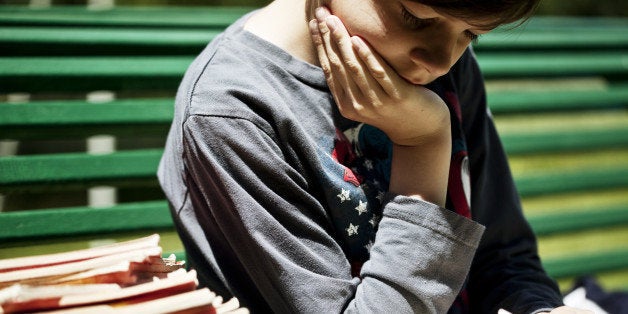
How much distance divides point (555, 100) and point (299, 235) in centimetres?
208

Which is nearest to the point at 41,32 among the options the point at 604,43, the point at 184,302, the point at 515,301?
the point at 184,302

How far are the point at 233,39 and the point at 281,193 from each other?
1.33 feet

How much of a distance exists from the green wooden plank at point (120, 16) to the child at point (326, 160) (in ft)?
3.11

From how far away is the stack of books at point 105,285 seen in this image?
1.22 m

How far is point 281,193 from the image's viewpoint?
1.68m

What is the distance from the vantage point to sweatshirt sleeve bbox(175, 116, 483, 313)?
1611 millimetres

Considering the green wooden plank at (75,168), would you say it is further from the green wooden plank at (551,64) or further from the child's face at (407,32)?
the green wooden plank at (551,64)

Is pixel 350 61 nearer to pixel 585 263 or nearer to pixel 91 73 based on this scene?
pixel 91 73

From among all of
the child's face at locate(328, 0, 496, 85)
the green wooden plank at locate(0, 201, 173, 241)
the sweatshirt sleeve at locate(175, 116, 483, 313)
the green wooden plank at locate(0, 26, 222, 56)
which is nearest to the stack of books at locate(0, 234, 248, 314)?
the sweatshirt sleeve at locate(175, 116, 483, 313)

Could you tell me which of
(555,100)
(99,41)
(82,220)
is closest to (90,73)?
(99,41)

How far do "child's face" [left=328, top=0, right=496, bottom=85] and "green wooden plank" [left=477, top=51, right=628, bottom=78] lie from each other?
1631mm

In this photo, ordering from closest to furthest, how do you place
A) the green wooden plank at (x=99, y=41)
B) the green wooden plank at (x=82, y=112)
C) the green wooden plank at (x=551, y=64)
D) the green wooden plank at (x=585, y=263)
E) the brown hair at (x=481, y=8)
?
the brown hair at (x=481, y=8), the green wooden plank at (x=82, y=112), the green wooden plank at (x=99, y=41), the green wooden plank at (x=585, y=263), the green wooden plank at (x=551, y=64)

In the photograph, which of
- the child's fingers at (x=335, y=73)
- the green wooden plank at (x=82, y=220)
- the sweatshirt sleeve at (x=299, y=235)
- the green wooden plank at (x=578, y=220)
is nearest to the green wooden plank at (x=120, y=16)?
the green wooden plank at (x=82, y=220)

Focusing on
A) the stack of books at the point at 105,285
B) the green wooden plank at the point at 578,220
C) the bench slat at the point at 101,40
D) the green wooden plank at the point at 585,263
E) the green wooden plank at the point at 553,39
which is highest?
the bench slat at the point at 101,40
